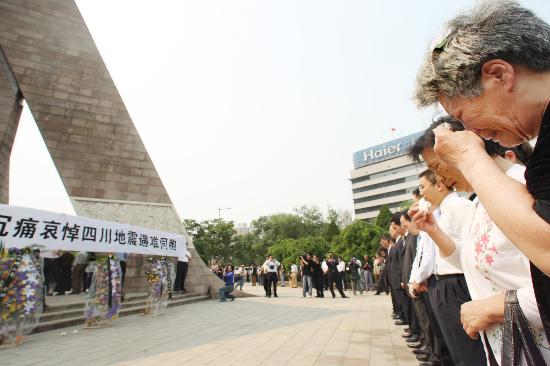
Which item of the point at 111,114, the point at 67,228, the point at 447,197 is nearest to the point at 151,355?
the point at 67,228

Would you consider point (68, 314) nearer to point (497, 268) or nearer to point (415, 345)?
point (415, 345)

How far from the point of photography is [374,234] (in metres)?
32.0

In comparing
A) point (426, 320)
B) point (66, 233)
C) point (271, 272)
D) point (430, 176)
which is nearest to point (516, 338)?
point (430, 176)

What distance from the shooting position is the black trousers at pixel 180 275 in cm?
1312

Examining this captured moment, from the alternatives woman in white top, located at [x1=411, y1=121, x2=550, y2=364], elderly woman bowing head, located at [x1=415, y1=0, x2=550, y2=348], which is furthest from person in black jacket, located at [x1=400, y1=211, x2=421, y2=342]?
elderly woman bowing head, located at [x1=415, y1=0, x2=550, y2=348]

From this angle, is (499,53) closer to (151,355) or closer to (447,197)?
(447,197)

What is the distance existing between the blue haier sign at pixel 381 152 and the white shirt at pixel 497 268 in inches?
2709

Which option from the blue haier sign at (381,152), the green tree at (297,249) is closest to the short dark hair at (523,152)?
the green tree at (297,249)

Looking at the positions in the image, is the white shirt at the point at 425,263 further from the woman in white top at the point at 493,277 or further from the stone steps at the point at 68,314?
the stone steps at the point at 68,314

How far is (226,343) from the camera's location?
5445 mm

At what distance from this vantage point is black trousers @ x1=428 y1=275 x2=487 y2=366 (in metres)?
2.06

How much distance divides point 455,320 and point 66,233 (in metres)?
6.87

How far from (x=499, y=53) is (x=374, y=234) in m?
32.6

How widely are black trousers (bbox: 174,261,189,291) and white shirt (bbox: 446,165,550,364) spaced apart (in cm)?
1264
